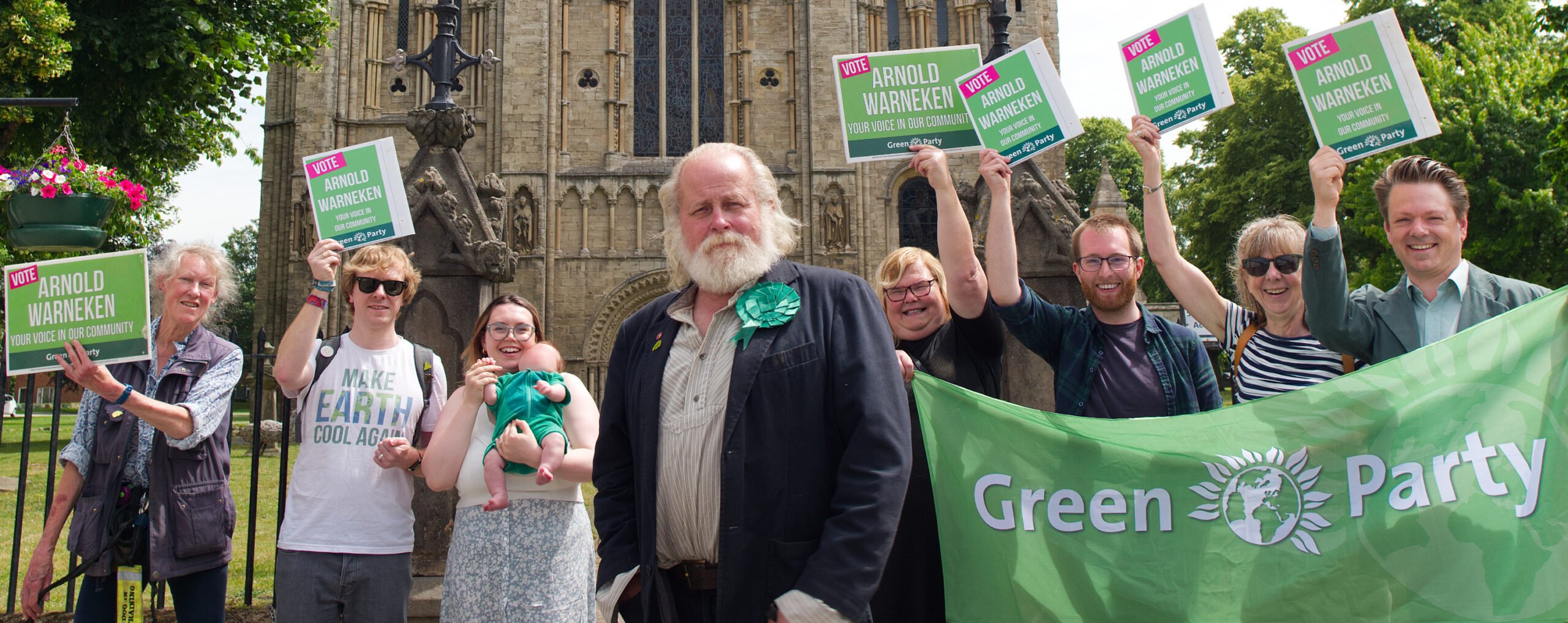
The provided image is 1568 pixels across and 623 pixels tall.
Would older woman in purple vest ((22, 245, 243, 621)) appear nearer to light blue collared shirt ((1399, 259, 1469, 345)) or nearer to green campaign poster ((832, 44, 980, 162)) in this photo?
green campaign poster ((832, 44, 980, 162))

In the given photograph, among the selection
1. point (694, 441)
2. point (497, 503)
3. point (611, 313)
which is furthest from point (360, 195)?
point (611, 313)

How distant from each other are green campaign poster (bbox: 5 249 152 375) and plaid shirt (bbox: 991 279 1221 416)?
3137mm

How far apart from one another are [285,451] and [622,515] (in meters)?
3.18

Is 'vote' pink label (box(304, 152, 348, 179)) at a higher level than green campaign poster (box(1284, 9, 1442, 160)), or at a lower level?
higher

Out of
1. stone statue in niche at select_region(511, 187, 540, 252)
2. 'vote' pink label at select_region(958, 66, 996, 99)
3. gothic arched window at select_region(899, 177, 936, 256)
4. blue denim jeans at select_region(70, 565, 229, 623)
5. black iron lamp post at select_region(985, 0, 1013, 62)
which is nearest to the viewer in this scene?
blue denim jeans at select_region(70, 565, 229, 623)

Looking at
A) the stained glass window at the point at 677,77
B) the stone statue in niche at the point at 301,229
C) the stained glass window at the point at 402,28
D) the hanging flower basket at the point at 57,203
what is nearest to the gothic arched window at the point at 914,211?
the stained glass window at the point at 677,77

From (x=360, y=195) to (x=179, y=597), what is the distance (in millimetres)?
1775

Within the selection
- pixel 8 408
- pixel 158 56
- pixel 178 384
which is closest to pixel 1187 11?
pixel 178 384

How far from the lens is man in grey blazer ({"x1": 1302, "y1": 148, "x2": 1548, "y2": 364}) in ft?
10.3

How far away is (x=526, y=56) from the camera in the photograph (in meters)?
22.8

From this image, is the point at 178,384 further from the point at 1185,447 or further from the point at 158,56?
the point at 158,56

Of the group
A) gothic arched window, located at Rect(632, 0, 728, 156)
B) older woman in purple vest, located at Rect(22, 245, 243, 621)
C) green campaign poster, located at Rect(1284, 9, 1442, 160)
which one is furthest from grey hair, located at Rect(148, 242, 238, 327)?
gothic arched window, located at Rect(632, 0, 728, 156)

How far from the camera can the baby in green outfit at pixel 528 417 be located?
10.6 feet

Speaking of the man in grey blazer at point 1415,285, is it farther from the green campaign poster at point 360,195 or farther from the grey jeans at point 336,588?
the green campaign poster at point 360,195
